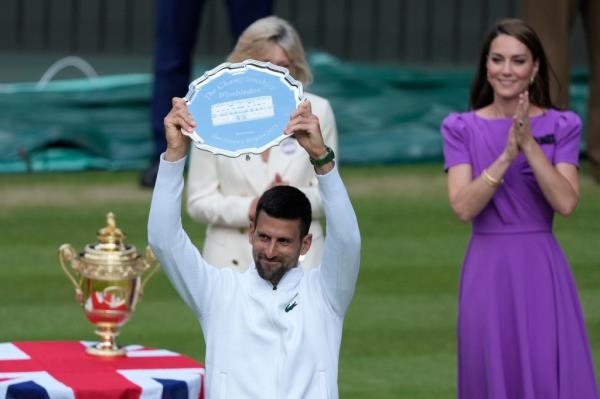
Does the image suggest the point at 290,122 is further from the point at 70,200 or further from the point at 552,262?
the point at 70,200

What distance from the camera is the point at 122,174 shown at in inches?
487

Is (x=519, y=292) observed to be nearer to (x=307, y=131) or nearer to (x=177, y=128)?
(x=307, y=131)

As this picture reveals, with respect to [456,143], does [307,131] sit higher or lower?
higher

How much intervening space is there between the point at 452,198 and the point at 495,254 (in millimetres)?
251

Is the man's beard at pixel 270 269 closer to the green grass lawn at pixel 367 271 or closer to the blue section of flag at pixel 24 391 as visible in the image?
the blue section of flag at pixel 24 391

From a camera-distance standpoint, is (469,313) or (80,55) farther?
(80,55)

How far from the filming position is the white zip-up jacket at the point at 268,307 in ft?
16.7

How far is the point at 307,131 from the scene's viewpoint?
5000mm

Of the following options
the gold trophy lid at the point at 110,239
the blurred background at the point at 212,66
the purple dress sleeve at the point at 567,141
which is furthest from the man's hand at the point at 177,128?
the blurred background at the point at 212,66

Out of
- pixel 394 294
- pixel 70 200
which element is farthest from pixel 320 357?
pixel 70 200

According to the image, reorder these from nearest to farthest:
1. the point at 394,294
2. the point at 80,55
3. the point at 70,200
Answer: the point at 394,294
the point at 70,200
the point at 80,55

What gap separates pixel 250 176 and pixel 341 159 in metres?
5.85

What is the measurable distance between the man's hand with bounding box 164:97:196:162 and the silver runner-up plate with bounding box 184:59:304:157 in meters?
0.03

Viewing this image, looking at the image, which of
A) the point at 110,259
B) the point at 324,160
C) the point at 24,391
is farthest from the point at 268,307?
the point at 110,259
